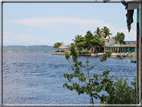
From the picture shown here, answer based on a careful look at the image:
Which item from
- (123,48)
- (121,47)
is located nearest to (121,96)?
(121,47)

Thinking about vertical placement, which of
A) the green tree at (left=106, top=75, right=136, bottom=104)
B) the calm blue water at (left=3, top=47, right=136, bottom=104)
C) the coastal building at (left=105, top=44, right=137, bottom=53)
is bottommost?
the calm blue water at (left=3, top=47, right=136, bottom=104)

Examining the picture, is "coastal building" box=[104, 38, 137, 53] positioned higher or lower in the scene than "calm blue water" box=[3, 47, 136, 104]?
higher

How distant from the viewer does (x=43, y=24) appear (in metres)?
51.1

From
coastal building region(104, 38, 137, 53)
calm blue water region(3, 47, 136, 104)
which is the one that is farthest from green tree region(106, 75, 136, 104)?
coastal building region(104, 38, 137, 53)

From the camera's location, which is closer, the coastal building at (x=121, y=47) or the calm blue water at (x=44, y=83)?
the calm blue water at (x=44, y=83)

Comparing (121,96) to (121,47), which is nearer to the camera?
(121,96)

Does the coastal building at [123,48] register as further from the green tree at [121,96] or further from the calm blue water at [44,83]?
the green tree at [121,96]

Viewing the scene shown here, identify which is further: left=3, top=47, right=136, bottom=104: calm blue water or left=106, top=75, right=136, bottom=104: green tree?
left=3, top=47, right=136, bottom=104: calm blue water

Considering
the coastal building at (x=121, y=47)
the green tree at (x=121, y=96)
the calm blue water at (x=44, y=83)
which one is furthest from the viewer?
the coastal building at (x=121, y=47)

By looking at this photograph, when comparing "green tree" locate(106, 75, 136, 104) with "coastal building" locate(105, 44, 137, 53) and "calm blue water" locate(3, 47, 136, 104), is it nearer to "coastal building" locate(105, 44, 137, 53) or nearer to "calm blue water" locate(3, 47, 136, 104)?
"calm blue water" locate(3, 47, 136, 104)

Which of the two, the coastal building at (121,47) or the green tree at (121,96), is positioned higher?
the coastal building at (121,47)

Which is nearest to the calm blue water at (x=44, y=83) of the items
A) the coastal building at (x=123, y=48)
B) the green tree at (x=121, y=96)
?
the coastal building at (x=123, y=48)

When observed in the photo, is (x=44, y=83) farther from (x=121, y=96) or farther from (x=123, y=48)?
(x=123, y=48)

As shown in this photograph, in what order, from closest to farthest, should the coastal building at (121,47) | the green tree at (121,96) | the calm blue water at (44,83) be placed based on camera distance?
the green tree at (121,96) → the calm blue water at (44,83) → the coastal building at (121,47)
